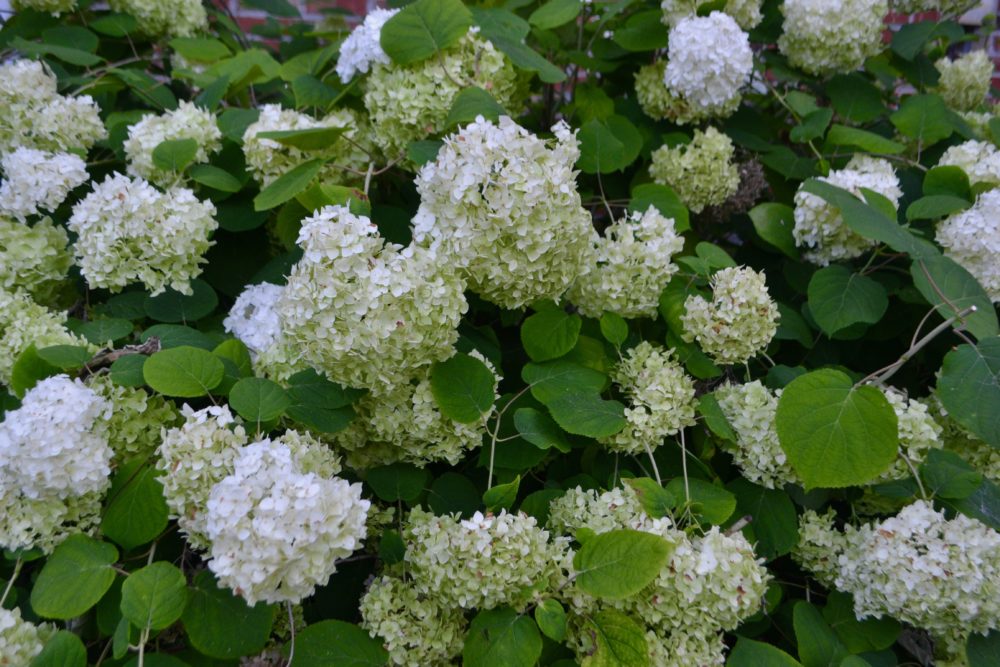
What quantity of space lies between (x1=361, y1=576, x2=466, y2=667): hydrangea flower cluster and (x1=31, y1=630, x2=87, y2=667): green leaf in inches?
13.5

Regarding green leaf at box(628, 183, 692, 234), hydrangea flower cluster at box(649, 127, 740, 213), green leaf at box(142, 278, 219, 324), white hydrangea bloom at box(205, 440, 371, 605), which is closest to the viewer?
white hydrangea bloom at box(205, 440, 371, 605)

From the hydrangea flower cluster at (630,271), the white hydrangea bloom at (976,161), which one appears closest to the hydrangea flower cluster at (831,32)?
the white hydrangea bloom at (976,161)

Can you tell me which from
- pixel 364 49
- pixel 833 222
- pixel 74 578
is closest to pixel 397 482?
pixel 74 578

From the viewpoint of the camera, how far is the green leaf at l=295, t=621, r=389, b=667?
0.95 metres

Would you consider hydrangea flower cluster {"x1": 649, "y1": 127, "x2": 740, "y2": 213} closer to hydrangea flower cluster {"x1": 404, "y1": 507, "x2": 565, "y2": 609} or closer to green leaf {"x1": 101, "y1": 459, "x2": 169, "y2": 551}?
hydrangea flower cluster {"x1": 404, "y1": 507, "x2": 565, "y2": 609}

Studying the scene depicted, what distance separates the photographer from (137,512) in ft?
3.10

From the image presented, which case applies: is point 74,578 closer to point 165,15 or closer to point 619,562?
point 619,562

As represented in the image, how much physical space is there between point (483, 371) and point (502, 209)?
239 mm

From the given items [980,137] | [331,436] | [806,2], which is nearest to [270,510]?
[331,436]

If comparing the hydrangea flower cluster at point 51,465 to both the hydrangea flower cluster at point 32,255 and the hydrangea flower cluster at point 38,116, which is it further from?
the hydrangea flower cluster at point 38,116

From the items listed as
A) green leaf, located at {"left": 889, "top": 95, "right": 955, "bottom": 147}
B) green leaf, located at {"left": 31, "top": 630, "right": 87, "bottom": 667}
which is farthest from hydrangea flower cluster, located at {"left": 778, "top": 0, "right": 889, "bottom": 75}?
green leaf, located at {"left": 31, "top": 630, "right": 87, "bottom": 667}

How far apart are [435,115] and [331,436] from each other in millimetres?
578

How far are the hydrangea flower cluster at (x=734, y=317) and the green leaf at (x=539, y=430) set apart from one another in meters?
0.28

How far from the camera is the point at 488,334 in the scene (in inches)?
48.0
